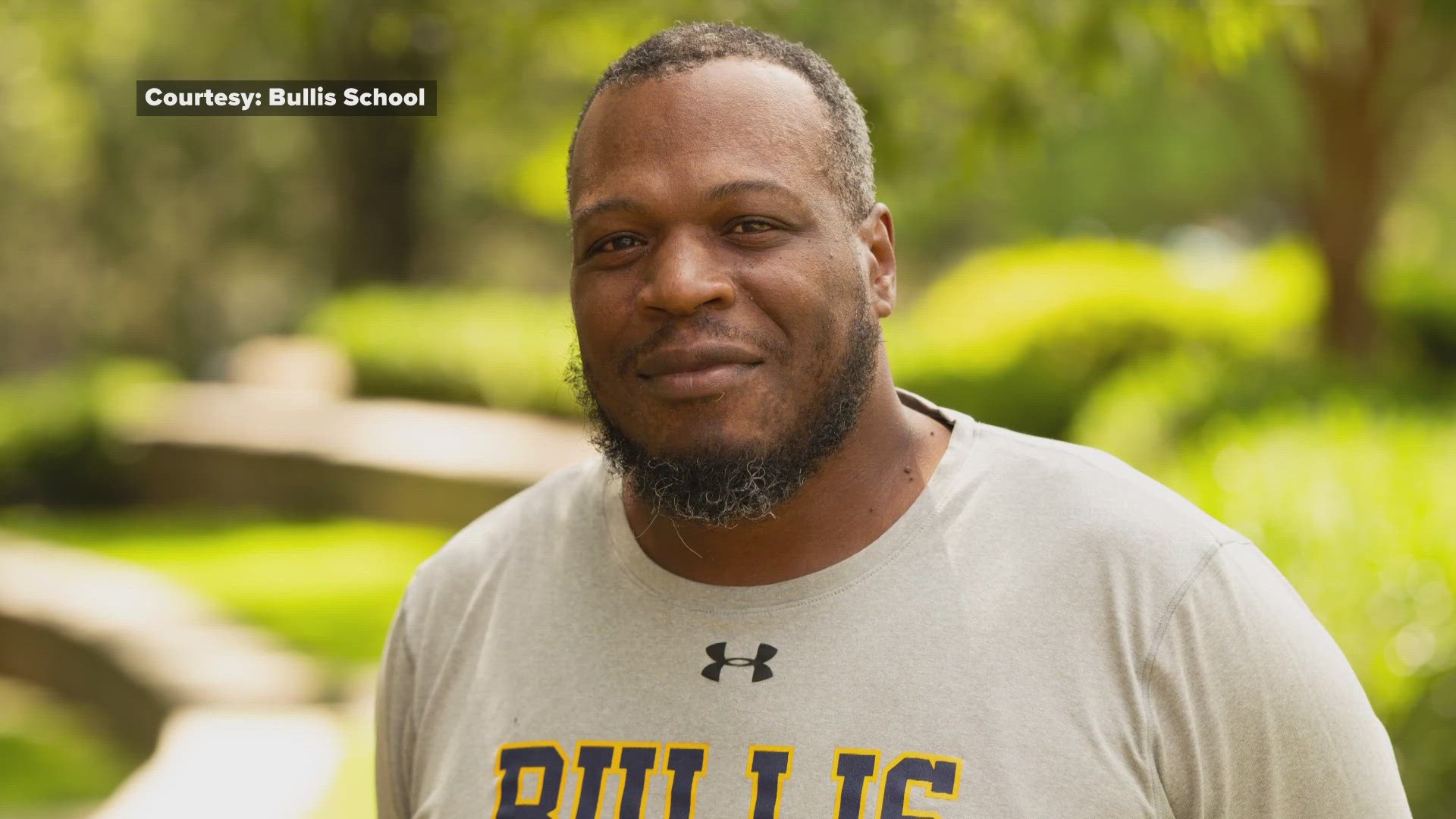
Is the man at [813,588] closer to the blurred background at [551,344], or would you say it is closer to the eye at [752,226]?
the eye at [752,226]

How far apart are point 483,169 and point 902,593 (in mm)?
25104

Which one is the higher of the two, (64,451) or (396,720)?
(64,451)

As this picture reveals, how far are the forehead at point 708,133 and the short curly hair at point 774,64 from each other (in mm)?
21

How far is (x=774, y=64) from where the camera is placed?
2.22m

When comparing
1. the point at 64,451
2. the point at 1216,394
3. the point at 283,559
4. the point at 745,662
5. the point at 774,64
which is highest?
the point at 64,451

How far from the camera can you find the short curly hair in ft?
7.24

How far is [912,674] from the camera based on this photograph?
2.04 m

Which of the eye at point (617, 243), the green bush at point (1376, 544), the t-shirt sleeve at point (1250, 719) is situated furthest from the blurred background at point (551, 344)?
the t-shirt sleeve at point (1250, 719)

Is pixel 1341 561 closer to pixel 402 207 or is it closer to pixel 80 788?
pixel 80 788

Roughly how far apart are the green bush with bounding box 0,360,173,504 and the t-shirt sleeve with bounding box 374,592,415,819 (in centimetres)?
1491

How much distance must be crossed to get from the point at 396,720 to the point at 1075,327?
11.5 m

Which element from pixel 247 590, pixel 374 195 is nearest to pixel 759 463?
pixel 247 590

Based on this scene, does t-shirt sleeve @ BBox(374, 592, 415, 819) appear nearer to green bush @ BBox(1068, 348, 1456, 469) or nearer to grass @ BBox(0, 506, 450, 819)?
grass @ BBox(0, 506, 450, 819)

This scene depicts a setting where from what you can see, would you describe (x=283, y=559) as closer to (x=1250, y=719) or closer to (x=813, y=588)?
(x=813, y=588)
